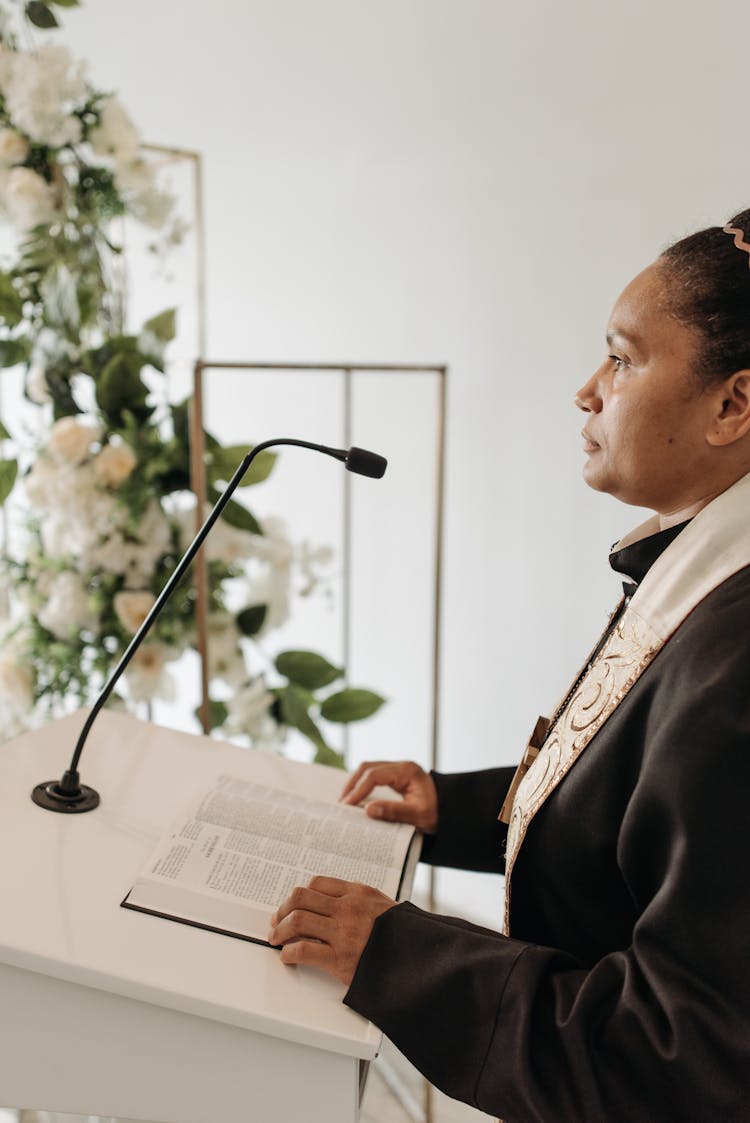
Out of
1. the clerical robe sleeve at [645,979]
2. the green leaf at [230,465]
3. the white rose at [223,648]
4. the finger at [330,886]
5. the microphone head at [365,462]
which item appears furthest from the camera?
the white rose at [223,648]

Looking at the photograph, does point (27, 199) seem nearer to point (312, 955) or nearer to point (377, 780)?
point (377, 780)

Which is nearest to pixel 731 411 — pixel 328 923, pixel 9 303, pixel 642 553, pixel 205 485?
pixel 642 553

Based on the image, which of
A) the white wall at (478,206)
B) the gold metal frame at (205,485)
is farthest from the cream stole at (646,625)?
the white wall at (478,206)

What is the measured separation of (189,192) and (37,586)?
4.25 feet

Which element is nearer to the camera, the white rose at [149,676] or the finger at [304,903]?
the finger at [304,903]

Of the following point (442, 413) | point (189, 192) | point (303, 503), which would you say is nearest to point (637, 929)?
point (442, 413)

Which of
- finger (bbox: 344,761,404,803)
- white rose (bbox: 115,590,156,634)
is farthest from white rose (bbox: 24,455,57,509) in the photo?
finger (bbox: 344,761,404,803)

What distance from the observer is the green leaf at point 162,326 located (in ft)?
6.72

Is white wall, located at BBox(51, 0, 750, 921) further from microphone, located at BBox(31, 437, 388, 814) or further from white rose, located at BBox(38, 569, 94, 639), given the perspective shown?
microphone, located at BBox(31, 437, 388, 814)

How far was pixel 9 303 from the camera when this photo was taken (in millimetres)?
1938

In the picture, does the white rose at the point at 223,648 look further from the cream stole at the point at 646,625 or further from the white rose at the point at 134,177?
the cream stole at the point at 646,625

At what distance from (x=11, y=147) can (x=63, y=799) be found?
4.42ft

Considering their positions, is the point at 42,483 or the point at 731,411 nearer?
the point at 731,411

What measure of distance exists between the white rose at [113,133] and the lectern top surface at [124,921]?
1249 mm
